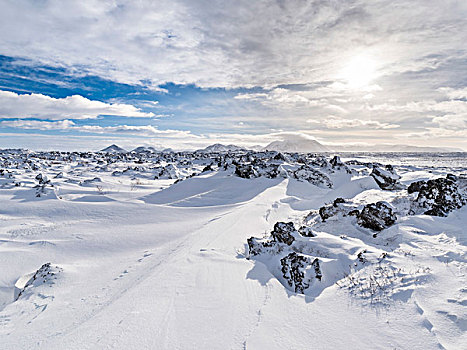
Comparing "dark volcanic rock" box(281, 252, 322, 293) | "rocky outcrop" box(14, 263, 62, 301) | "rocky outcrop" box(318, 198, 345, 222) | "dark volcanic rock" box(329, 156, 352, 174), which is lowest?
"rocky outcrop" box(14, 263, 62, 301)

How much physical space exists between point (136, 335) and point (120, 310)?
2.06ft

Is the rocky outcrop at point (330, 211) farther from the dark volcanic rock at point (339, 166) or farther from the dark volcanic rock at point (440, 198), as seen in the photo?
the dark volcanic rock at point (339, 166)

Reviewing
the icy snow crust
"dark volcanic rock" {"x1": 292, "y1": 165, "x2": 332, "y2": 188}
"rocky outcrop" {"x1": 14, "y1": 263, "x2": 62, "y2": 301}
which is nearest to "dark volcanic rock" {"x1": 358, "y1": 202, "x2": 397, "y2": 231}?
the icy snow crust

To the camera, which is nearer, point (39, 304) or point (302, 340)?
point (302, 340)

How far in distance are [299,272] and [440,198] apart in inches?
239

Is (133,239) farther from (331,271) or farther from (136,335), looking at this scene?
(331,271)

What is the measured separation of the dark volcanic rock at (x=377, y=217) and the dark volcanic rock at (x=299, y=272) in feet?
9.88

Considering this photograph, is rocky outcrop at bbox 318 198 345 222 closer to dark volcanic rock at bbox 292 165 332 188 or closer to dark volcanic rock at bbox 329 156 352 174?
dark volcanic rock at bbox 292 165 332 188

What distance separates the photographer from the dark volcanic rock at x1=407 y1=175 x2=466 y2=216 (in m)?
6.88

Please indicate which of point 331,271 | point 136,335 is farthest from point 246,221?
point 136,335

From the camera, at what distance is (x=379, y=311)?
2850 mm

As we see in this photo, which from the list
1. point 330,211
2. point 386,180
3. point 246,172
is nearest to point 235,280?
point 330,211

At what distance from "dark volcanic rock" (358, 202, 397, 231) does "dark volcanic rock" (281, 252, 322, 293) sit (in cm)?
301

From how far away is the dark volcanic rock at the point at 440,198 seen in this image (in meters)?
6.88
